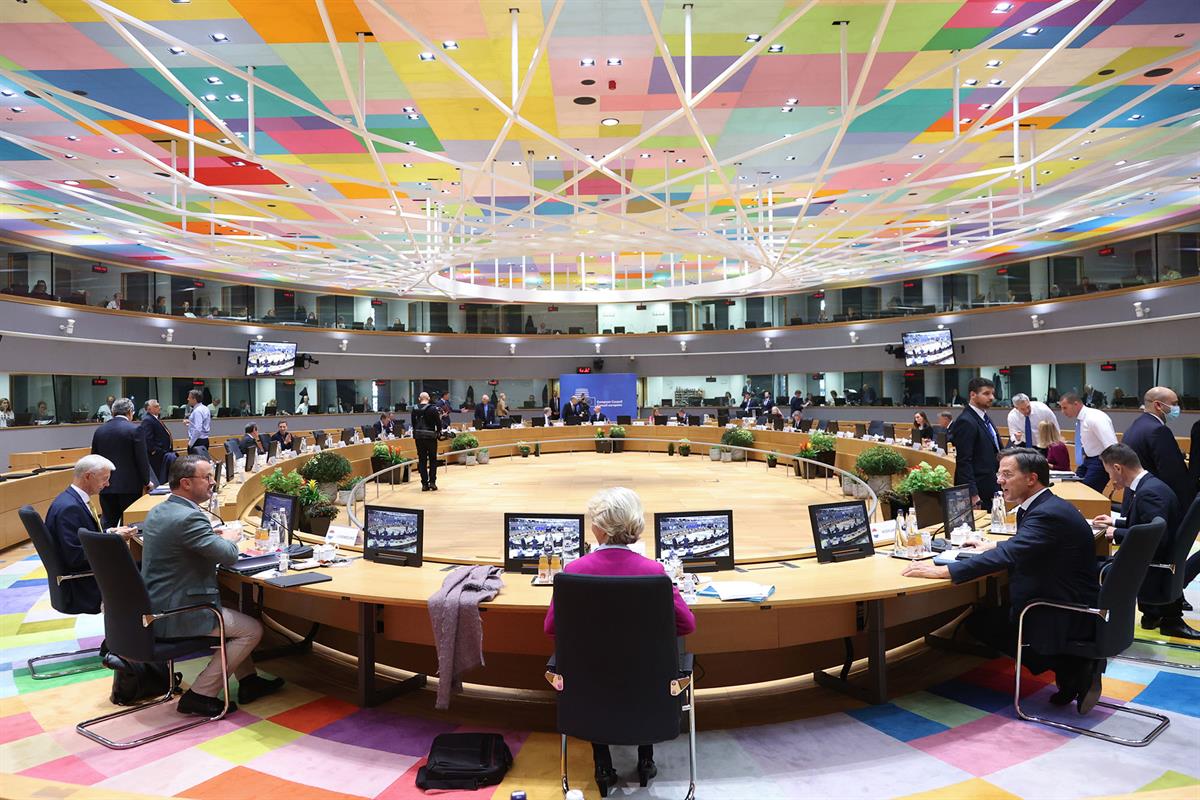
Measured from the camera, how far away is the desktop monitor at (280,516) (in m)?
5.18

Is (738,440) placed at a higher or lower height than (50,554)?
lower

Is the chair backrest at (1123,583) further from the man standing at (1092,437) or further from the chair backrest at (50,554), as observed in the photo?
the chair backrest at (50,554)

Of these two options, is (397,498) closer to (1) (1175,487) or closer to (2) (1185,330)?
(1) (1175,487)

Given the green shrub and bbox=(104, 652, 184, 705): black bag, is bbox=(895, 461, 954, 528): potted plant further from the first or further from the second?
bbox=(104, 652, 184, 705): black bag

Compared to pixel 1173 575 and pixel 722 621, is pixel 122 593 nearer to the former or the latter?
pixel 722 621

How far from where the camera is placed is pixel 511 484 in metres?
14.1

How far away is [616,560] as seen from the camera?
10.4 ft

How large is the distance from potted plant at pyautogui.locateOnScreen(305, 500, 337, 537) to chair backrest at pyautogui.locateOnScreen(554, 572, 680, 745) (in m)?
4.79

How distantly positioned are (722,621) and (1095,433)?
5.39 m

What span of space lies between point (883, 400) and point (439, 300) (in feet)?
51.3

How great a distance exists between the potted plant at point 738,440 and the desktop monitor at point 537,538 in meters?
14.2

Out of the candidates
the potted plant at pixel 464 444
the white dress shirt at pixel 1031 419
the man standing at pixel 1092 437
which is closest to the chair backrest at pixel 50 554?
the man standing at pixel 1092 437

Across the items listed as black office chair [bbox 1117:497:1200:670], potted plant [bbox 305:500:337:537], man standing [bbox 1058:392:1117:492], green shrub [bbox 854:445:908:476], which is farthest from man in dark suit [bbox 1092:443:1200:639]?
potted plant [bbox 305:500:337:537]

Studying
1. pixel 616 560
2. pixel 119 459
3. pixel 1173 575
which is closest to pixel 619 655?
pixel 616 560
